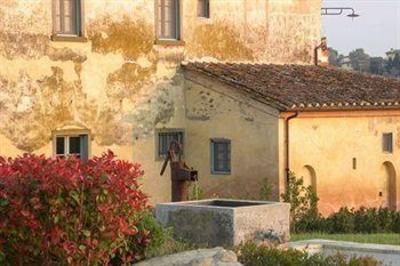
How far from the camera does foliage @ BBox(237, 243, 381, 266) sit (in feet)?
34.5

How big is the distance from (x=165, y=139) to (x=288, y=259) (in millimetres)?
12859

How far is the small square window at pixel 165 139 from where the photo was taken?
23.1 meters

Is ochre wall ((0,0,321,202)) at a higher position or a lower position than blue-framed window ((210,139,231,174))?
higher

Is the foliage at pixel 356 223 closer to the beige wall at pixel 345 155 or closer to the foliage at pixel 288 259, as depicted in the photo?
the beige wall at pixel 345 155

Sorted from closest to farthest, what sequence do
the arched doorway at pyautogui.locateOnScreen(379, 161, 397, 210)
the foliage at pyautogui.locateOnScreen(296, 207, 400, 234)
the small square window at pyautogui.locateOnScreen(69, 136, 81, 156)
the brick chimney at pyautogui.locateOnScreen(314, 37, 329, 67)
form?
the foliage at pyautogui.locateOnScreen(296, 207, 400, 234)
the small square window at pyautogui.locateOnScreen(69, 136, 81, 156)
the arched doorway at pyautogui.locateOnScreen(379, 161, 397, 210)
the brick chimney at pyautogui.locateOnScreen(314, 37, 329, 67)

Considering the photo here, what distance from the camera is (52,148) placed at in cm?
2097

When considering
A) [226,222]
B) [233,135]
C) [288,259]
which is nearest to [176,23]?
[233,135]

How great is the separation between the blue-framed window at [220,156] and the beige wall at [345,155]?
157cm

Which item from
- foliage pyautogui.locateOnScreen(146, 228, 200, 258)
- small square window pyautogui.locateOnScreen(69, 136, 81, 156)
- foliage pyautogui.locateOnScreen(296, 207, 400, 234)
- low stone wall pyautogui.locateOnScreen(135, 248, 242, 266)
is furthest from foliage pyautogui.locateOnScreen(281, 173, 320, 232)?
low stone wall pyautogui.locateOnScreen(135, 248, 242, 266)

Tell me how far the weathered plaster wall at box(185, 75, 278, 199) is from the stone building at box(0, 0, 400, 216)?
0.03 m

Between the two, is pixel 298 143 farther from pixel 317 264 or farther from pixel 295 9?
pixel 317 264

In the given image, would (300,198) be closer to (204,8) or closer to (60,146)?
(60,146)

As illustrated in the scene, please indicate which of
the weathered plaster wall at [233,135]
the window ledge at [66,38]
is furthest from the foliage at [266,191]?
the window ledge at [66,38]

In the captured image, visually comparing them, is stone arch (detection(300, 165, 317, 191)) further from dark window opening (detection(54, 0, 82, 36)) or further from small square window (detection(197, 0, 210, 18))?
dark window opening (detection(54, 0, 82, 36))
